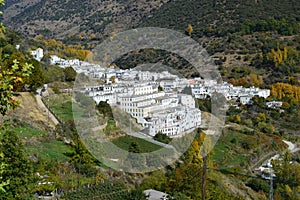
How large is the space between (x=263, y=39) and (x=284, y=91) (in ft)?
30.6

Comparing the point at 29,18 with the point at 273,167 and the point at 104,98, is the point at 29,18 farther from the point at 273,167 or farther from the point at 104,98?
the point at 273,167

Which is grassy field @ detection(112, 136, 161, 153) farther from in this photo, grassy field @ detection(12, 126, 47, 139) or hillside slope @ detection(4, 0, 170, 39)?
hillside slope @ detection(4, 0, 170, 39)

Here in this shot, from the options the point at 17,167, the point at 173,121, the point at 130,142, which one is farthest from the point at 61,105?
the point at 17,167

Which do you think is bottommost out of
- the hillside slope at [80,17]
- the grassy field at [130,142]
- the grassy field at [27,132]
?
the grassy field at [130,142]

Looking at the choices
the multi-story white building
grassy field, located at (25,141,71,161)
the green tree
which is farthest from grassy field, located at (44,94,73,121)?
the green tree

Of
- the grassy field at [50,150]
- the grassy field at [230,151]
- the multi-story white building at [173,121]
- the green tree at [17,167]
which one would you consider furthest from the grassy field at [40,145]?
the grassy field at [230,151]

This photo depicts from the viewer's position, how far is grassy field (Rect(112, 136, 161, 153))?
469 inches

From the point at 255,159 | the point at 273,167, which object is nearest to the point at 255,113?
the point at 255,159

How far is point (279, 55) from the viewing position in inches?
1315

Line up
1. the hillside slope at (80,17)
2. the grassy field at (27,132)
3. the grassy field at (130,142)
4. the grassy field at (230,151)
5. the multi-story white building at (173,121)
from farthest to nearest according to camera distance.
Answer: the hillside slope at (80,17), the grassy field at (230,151), the multi-story white building at (173,121), the grassy field at (130,142), the grassy field at (27,132)

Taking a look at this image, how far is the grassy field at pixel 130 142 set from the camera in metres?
11.9

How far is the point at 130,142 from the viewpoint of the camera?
41.3 feet

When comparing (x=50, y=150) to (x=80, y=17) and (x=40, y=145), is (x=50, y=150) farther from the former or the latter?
(x=80, y=17)

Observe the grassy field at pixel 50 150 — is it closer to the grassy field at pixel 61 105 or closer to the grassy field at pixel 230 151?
the grassy field at pixel 61 105
